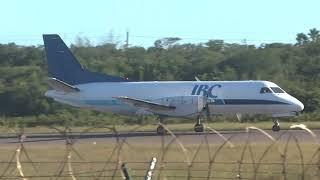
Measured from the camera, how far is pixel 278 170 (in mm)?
18859

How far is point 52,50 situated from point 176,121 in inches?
383

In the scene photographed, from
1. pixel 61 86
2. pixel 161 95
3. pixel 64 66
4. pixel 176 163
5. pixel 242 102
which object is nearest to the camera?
pixel 176 163

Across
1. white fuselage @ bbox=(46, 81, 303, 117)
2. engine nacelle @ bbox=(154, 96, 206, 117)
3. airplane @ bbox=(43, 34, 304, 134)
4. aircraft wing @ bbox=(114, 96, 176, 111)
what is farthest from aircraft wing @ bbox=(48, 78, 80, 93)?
engine nacelle @ bbox=(154, 96, 206, 117)

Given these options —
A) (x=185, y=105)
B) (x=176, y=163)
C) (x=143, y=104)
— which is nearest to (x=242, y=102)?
(x=185, y=105)

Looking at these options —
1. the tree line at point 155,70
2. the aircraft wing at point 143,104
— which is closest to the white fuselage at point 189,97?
the aircraft wing at point 143,104

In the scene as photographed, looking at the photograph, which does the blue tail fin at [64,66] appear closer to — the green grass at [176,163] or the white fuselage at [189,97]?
the white fuselage at [189,97]

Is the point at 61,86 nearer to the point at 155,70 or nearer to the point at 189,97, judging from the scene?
the point at 189,97

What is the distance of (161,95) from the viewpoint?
45.2 metres

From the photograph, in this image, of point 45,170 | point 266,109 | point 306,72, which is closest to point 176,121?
point 266,109

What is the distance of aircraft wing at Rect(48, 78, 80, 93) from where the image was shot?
45.2m

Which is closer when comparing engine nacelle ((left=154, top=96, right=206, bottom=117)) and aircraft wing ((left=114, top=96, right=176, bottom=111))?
engine nacelle ((left=154, top=96, right=206, bottom=117))

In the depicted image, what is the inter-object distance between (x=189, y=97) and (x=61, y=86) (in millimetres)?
7221

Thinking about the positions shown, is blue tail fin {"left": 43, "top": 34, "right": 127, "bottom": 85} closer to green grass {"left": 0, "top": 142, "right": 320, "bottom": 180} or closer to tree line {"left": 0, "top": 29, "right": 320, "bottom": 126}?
tree line {"left": 0, "top": 29, "right": 320, "bottom": 126}

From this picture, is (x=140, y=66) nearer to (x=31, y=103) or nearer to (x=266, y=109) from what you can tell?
(x=31, y=103)
